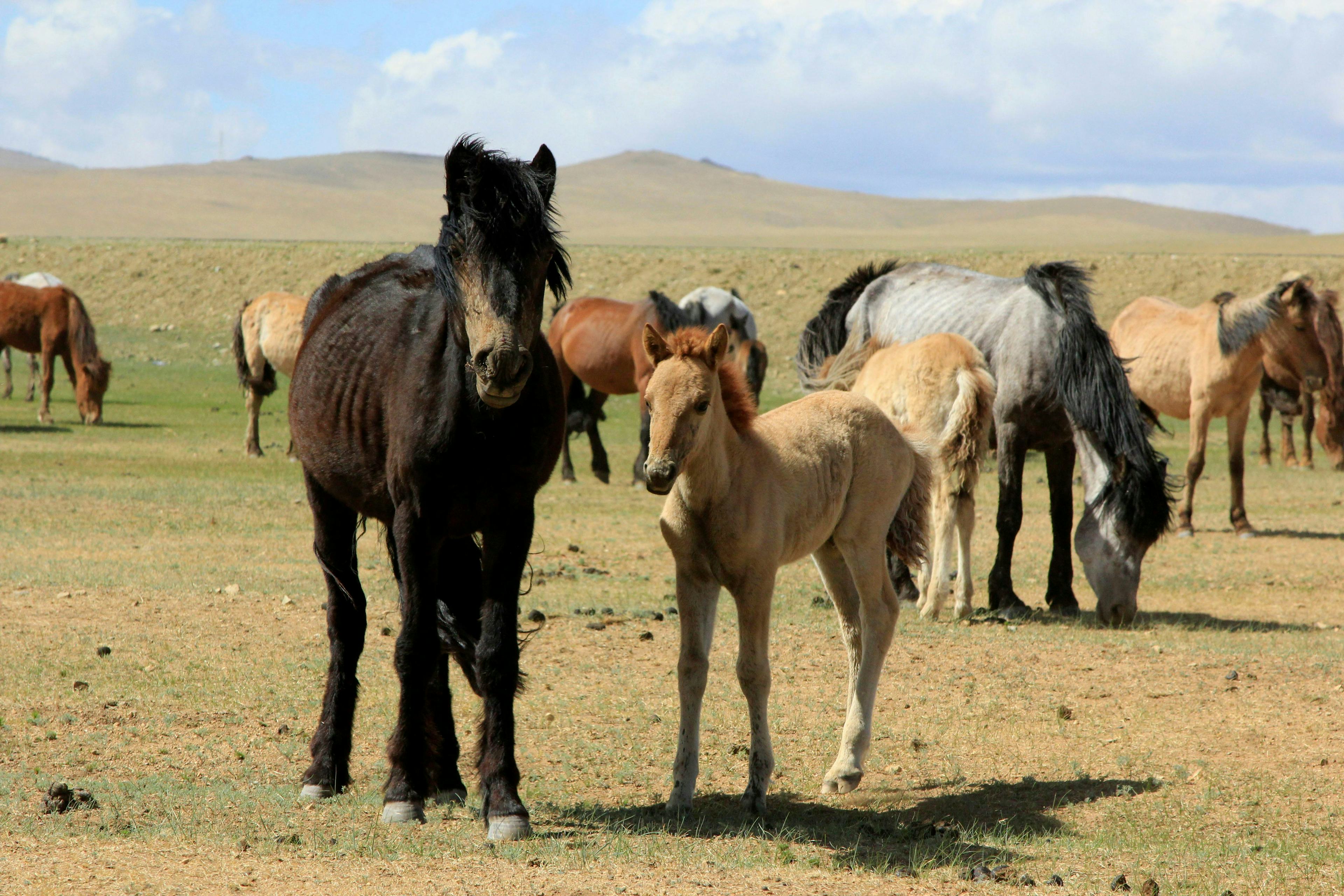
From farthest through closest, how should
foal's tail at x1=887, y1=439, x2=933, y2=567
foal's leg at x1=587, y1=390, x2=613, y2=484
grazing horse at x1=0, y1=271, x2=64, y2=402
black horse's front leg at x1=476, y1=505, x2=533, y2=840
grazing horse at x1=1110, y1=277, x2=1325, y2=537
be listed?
grazing horse at x1=0, y1=271, x2=64, y2=402 → foal's leg at x1=587, y1=390, x2=613, y2=484 → grazing horse at x1=1110, y1=277, x2=1325, y2=537 → foal's tail at x1=887, y1=439, x2=933, y2=567 → black horse's front leg at x1=476, y1=505, x2=533, y2=840

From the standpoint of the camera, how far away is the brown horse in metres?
22.0

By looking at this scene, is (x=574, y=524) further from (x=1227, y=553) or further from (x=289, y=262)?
(x=289, y=262)

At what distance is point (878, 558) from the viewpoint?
19.2 ft

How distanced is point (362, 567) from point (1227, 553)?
834 centimetres

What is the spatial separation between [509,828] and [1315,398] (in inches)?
777

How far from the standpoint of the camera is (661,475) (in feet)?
15.2

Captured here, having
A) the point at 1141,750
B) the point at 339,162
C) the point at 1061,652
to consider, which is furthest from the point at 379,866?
the point at 339,162

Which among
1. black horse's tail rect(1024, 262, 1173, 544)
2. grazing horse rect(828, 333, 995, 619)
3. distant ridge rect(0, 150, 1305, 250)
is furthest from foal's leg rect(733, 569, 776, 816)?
distant ridge rect(0, 150, 1305, 250)

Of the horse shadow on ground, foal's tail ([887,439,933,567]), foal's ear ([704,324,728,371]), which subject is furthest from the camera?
foal's tail ([887,439,933,567])

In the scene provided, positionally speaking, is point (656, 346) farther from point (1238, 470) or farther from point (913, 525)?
point (1238, 470)

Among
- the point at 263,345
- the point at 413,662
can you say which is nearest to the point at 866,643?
the point at 413,662

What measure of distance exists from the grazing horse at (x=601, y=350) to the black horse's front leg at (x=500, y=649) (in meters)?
11.8

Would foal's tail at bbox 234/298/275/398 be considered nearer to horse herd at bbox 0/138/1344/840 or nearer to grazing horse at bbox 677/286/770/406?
grazing horse at bbox 677/286/770/406

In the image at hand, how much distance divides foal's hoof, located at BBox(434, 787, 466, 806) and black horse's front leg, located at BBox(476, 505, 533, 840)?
417 mm
